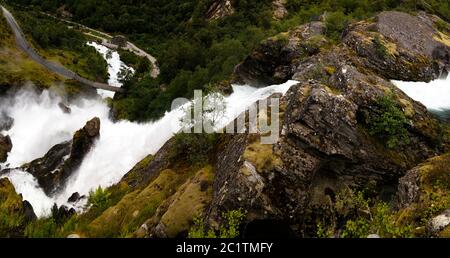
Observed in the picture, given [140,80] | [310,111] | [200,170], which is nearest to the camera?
[310,111]

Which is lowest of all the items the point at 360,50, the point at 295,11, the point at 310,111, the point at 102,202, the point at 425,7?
the point at 102,202

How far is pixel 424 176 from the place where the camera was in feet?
62.8

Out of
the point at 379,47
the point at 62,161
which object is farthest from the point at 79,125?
the point at 379,47

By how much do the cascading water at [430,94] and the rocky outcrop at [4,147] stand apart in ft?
164

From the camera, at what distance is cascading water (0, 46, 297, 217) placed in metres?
44.4

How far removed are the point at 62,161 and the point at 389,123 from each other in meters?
39.6

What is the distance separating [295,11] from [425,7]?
158ft

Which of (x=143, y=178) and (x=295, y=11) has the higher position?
(x=295, y=11)

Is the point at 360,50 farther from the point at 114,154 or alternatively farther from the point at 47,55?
the point at 47,55

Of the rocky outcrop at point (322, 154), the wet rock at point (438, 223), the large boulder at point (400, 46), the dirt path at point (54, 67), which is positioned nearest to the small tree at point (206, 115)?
the rocky outcrop at point (322, 154)

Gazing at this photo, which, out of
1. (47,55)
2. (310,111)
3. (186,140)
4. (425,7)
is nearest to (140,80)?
(47,55)

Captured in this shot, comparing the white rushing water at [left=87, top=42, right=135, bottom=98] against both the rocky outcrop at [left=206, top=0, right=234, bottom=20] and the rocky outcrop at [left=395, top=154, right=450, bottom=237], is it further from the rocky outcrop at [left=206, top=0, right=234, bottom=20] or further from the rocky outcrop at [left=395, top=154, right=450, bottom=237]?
the rocky outcrop at [left=395, top=154, right=450, bottom=237]

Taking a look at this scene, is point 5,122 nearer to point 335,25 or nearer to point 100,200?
point 100,200
